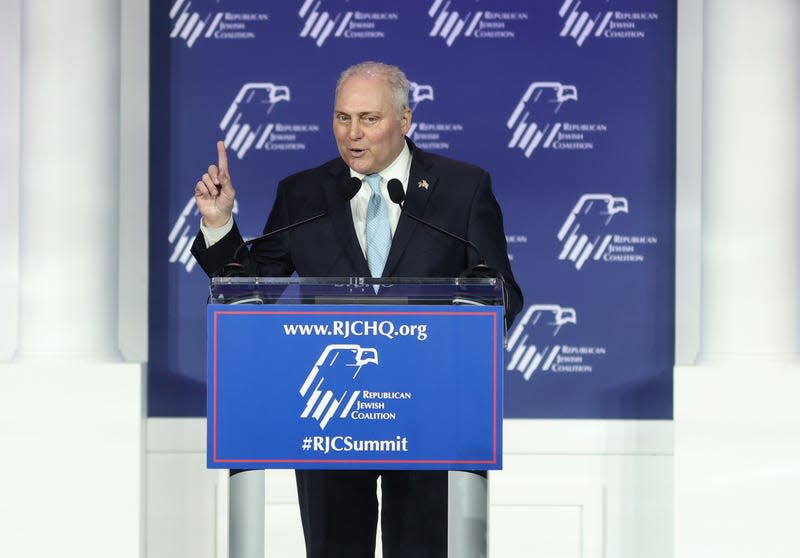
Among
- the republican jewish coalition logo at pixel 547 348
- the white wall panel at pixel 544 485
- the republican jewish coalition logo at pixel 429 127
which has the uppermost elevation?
the republican jewish coalition logo at pixel 429 127

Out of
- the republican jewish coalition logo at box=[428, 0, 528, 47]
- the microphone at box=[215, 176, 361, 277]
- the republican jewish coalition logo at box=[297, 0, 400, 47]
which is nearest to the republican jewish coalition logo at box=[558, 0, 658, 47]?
the republican jewish coalition logo at box=[428, 0, 528, 47]

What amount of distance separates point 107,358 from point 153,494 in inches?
22.8

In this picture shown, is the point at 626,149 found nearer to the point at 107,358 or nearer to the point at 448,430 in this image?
the point at 107,358

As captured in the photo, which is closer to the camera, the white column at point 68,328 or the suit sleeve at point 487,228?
the suit sleeve at point 487,228

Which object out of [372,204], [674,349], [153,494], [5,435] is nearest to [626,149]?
[674,349]

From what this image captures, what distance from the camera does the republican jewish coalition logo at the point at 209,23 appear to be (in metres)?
3.96

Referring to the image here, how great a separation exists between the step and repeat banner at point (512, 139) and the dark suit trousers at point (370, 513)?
1.80 meters

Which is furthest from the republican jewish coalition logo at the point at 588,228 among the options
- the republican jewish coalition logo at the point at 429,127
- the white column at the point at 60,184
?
the white column at the point at 60,184

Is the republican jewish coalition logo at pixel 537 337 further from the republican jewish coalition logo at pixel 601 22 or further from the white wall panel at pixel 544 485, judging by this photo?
the republican jewish coalition logo at pixel 601 22

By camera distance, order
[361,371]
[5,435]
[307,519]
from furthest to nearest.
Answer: [5,435] < [307,519] < [361,371]

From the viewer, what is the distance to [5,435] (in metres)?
3.52

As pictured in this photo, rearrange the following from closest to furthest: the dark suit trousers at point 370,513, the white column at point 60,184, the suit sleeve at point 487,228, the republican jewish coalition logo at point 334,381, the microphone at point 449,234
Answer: the republican jewish coalition logo at point 334,381
the microphone at point 449,234
the dark suit trousers at point 370,513
the suit sleeve at point 487,228
the white column at point 60,184

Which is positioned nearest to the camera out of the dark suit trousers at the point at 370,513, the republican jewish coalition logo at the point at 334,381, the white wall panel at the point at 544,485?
the republican jewish coalition logo at the point at 334,381

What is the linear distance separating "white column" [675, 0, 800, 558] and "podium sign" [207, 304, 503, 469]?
188cm
